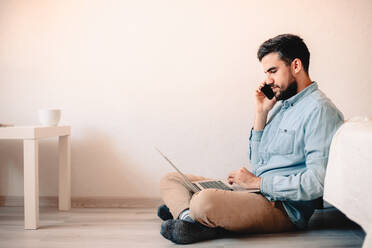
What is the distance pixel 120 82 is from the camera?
249 centimetres

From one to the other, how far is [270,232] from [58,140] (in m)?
1.44

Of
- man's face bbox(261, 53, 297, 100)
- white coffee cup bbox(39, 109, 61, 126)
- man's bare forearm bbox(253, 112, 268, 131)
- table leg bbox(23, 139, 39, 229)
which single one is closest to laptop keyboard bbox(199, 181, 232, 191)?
man's bare forearm bbox(253, 112, 268, 131)

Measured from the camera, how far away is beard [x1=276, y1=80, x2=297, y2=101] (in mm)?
1779

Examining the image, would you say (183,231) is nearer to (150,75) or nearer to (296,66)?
(296,66)

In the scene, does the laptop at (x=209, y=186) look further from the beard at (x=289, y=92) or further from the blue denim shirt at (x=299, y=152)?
the beard at (x=289, y=92)

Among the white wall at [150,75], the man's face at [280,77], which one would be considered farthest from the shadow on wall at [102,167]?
the man's face at [280,77]

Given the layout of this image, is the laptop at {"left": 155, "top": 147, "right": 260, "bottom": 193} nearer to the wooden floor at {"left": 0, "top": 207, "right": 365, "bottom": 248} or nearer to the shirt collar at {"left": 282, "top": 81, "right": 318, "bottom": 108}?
the wooden floor at {"left": 0, "top": 207, "right": 365, "bottom": 248}

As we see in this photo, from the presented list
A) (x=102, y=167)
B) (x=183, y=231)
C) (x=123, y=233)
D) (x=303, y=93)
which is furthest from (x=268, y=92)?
(x=102, y=167)

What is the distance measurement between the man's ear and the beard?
0.15 ft

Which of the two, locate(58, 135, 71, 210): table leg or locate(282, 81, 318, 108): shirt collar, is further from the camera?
locate(58, 135, 71, 210): table leg

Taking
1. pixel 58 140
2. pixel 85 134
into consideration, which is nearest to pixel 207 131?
pixel 85 134

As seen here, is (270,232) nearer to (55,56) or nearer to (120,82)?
(120,82)

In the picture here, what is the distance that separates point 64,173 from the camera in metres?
2.39

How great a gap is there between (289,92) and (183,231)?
2.49 ft
